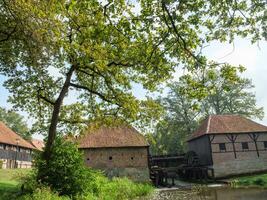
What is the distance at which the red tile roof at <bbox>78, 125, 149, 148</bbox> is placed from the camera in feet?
90.3

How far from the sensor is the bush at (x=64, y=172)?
1341 centimetres

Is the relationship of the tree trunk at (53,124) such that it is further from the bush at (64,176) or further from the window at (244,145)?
the window at (244,145)

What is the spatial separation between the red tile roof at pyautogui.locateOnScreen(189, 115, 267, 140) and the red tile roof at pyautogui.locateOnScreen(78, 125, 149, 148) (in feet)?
27.4

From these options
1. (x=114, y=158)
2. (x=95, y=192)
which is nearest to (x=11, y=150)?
(x=114, y=158)

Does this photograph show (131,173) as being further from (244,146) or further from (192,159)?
(244,146)

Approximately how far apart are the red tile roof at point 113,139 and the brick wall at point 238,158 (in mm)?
8376

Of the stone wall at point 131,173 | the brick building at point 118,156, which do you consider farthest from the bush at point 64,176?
the brick building at point 118,156

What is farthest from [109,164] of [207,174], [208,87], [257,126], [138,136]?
[208,87]

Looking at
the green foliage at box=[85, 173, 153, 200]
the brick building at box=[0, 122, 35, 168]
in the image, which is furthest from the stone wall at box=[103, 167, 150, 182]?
the brick building at box=[0, 122, 35, 168]

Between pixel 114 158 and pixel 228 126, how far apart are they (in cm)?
1405

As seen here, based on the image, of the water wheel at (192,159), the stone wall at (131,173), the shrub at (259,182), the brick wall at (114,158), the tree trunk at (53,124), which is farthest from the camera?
the water wheel at (192,159)

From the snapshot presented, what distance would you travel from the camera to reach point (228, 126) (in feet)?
107

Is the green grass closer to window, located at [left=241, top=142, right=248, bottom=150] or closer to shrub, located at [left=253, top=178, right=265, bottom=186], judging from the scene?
shrub, located at [left=253, top=178, right=265, bottom=186]

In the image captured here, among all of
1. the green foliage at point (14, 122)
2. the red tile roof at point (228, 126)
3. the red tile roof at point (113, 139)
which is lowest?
the red tile roof at point (113, 139)
